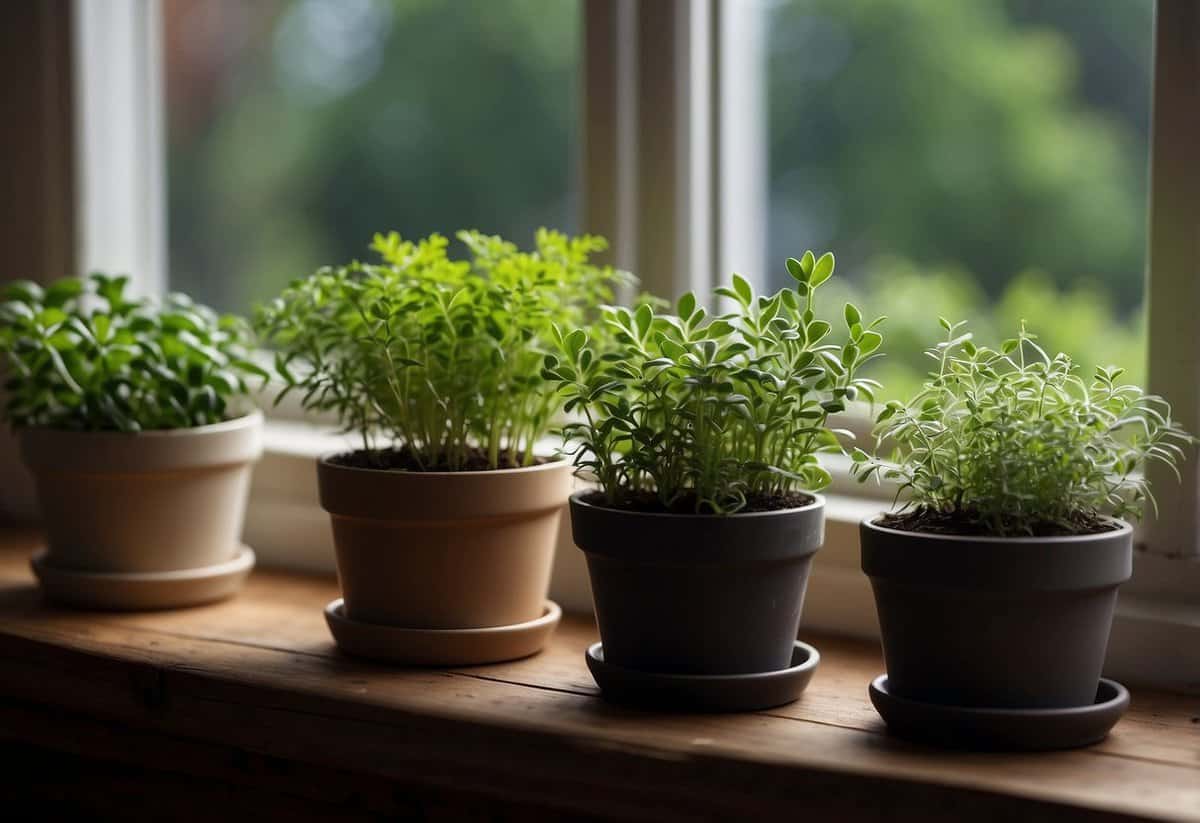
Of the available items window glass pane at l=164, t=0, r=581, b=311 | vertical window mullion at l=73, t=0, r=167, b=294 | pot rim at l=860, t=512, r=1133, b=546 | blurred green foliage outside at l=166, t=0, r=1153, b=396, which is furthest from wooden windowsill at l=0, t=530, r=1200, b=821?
Answer: window glass pane at l=164, t=0, r=581, b=311

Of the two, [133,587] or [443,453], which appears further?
[133,587]

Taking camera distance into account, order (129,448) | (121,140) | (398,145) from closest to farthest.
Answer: (129,448) < (121,140) < (398,145)

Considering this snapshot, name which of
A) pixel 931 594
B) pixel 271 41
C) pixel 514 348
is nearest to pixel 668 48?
pixel 514 348

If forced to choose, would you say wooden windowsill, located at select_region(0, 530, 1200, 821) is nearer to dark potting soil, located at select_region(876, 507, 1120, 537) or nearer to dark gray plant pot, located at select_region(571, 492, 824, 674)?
dark gray plant pot, located at select_region(571, 492, 824, 674)

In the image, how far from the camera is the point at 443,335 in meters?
1.08

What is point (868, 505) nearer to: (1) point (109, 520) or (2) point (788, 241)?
(1) point (109, 520)

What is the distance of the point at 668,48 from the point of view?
1223 mm

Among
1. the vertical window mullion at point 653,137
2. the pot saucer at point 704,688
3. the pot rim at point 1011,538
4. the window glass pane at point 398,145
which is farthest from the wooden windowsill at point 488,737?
the window glass pane at point 398,145

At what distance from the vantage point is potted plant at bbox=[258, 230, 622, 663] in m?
1.04

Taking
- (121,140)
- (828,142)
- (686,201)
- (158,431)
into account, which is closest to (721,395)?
(686,201)

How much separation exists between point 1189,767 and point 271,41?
563cm

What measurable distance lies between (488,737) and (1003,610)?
0.38 meters

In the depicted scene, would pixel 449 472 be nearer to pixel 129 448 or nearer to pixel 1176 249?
pixel 129 448

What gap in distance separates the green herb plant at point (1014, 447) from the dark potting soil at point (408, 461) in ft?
1.12
